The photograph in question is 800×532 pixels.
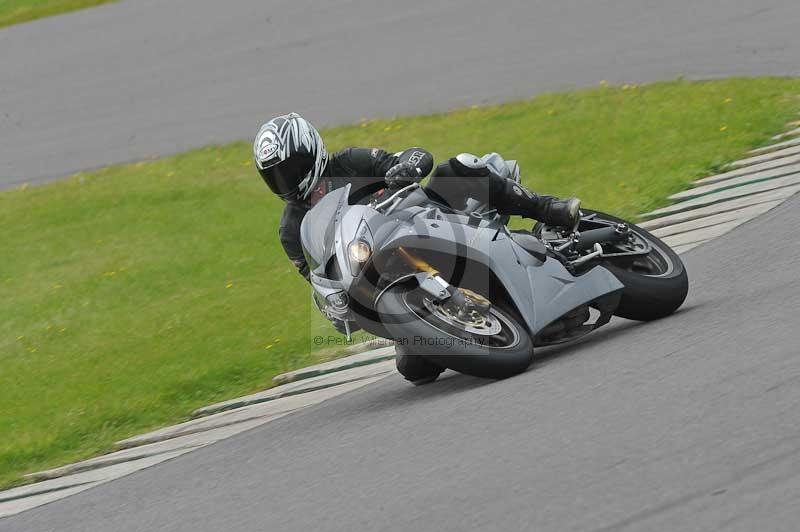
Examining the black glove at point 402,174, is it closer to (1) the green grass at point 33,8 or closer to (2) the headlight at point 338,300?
(2) the headlight at point 338,300

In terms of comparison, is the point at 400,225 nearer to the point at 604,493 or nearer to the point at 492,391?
the point at 492,391

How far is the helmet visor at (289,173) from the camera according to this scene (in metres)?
6.72

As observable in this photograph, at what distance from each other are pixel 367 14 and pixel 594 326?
40.1 feet

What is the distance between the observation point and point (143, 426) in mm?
8375

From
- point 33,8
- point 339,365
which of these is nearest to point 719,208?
point 339,365

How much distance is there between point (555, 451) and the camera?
4.98 meters

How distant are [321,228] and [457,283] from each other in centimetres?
77

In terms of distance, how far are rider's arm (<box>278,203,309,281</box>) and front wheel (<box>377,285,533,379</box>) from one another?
102 centimetres

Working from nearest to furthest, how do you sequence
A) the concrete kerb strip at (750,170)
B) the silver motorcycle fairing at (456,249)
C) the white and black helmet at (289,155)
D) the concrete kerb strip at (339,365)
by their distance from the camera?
the silver motorcycle fairing at (456,249)
the white and black helmet at (289,155)
the concrete kerb strip at (339,365)
the concrete kerb strip at (750,170)

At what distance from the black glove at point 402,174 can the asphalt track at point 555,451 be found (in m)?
1.12

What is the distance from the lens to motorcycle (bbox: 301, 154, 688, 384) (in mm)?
6215

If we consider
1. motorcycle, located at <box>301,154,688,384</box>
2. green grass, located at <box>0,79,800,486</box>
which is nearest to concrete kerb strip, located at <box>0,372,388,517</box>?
green grass, located at <box>0,79,800,486</box>

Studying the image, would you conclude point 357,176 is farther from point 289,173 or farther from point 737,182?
point 737,182

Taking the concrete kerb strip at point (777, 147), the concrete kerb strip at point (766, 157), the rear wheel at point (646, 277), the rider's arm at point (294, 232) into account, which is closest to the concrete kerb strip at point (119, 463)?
the rider's arm at point (294, 232)
